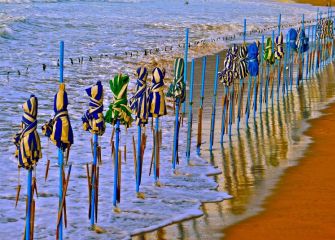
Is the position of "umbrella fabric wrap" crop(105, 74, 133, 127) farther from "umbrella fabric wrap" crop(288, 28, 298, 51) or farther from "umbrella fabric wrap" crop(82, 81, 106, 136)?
"umbrella fabric wrap" crop(288, 28, 298, 51)

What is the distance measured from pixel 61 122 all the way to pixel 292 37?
14692 mm

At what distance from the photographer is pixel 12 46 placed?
3631 cm

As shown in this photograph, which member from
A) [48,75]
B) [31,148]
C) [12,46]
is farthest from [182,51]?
Result: [31,148]

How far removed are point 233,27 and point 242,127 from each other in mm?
35927

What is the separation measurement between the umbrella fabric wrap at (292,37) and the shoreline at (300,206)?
26.6 ft

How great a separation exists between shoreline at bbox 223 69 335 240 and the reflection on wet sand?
0.18 metres

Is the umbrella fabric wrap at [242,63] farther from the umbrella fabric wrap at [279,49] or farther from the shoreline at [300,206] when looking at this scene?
the umbrella fabric wrap at [279,49]

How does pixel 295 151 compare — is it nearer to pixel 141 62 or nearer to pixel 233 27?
pixel 141 62

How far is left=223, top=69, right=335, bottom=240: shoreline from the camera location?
10.0 m

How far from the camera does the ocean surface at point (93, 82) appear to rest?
35.5 feet

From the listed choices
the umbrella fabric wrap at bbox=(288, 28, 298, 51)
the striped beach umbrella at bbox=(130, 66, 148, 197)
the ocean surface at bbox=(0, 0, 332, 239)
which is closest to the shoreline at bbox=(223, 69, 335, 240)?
the ocean surface at bbox=(0, 0, 332, 239)

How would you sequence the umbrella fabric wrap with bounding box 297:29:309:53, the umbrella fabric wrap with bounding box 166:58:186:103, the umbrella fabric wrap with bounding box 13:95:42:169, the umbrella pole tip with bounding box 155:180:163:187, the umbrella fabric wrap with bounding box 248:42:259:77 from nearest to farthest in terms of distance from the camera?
the umbrella fabric wrap with bounding box 13:95:42:169 → the umbrella pole tip with bounding box 155:180:163:187 → the umbrella fabric wrap with bounding box 166:58:186:103 → the umbrella fabric wrap with bounding box 248:42:259:77 → the umbrella fabric wrap with bounding box 297:29:309:53

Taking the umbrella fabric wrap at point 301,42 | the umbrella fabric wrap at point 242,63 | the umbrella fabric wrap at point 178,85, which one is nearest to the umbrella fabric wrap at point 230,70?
the umbrella fabric wrap at point 242,63

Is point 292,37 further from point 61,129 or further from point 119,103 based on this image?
Result: point 61,129
